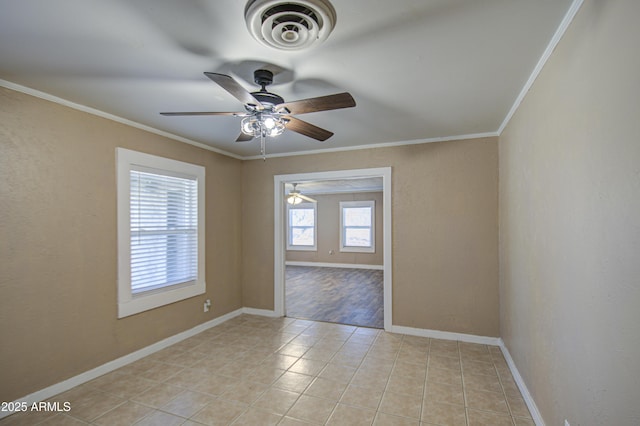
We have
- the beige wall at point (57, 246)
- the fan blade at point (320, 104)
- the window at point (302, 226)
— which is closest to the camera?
the fan blade at point (320, 104)

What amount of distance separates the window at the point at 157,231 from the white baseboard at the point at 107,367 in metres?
0.44

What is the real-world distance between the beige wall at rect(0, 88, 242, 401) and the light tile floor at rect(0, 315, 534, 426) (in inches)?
11.6

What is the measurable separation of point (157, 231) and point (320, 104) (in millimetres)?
2422

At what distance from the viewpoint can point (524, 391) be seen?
2.35 m

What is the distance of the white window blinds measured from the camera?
3.09 meters

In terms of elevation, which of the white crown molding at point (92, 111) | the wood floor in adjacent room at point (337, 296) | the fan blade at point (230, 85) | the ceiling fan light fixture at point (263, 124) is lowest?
the wood floor in adjacent room at point (337, 296)

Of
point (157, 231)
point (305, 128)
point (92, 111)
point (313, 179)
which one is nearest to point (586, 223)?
point (305, 128)

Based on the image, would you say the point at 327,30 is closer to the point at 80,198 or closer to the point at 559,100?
the point at 559,100

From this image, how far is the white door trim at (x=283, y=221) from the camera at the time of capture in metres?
3.87

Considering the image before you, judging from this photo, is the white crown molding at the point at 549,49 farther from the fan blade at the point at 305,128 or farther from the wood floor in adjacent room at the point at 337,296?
the wood floor in adjacent room at the point at 337,296

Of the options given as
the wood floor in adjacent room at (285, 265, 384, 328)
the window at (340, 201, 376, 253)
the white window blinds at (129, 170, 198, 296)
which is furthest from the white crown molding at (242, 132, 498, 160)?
the window at (340, 201, 376, 253)

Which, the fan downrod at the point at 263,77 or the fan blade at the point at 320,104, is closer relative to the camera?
the fan blade at the point at 320,104

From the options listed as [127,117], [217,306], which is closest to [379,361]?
[217,306]

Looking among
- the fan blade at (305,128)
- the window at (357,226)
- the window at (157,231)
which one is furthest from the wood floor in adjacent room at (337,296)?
the fan blade at (305,128)
